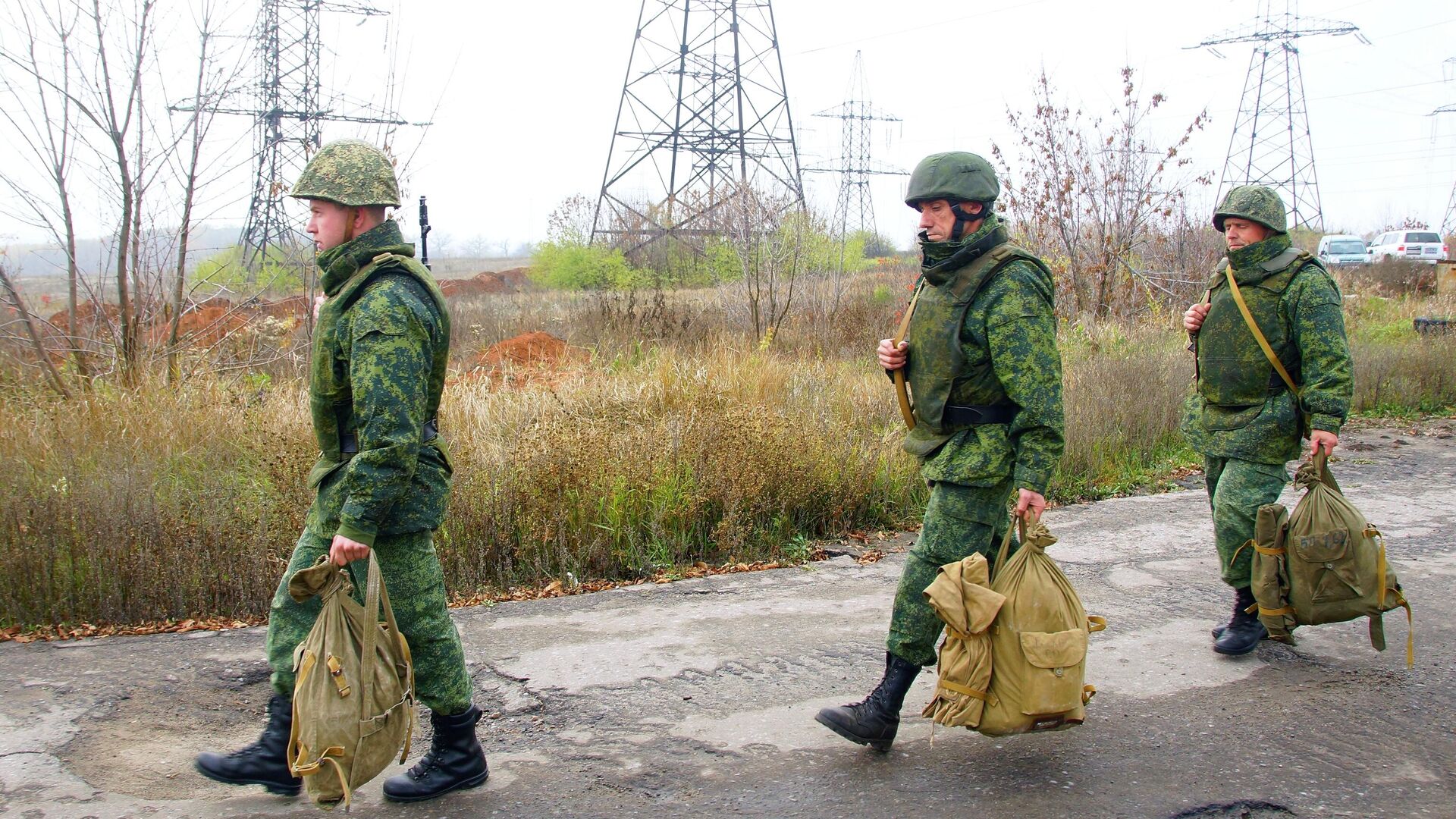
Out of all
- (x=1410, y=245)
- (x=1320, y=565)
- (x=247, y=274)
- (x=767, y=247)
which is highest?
(x=1410, y=245)

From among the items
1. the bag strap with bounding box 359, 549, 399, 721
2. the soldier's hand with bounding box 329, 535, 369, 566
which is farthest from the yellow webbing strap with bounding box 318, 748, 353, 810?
the soldier's hand with bounding box 329, 535, 369, 566

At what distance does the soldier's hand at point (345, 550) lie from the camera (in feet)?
9.22

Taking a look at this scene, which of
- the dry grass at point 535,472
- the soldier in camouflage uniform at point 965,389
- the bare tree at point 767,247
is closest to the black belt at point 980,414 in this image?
the soldier in camouflage uniform at point 965,389

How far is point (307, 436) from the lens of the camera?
6051 millimetres

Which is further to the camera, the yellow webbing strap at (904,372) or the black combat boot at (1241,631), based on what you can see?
the black combat boot at (1241,631)

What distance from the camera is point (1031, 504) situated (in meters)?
3.12

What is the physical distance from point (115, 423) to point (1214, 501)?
5.98 m

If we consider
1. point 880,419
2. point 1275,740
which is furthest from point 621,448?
point 1275,740

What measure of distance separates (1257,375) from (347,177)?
11.7 feet

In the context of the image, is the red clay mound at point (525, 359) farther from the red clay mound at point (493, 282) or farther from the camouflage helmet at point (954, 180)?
the red clay mound at point (493, 282)

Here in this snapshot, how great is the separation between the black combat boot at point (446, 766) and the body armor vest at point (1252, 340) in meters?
3.26

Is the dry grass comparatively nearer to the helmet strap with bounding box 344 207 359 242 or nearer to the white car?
the helmet strap with bounding box 344 207 359 242

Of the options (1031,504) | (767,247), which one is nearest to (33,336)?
(1031,504)

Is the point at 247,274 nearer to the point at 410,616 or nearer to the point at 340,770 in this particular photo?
the point at 410,616
